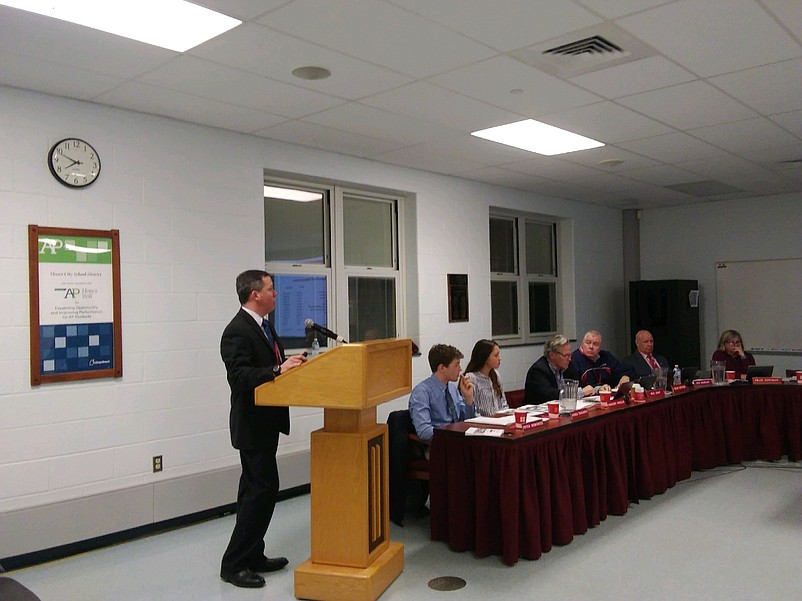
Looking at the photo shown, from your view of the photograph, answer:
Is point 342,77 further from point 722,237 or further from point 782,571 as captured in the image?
point 722,237

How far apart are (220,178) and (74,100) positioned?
1043 millimetres

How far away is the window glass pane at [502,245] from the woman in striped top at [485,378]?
3001mm

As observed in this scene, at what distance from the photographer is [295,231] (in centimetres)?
558

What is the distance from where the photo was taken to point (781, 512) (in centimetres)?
451

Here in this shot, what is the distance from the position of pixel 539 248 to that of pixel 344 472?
5652 millimetres

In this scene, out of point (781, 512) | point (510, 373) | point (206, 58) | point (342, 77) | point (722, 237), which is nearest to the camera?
point (206, 58)

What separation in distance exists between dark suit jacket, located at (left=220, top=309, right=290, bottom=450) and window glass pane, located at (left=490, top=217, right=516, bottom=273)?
179 inches

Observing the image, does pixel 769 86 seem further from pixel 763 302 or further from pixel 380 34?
pixel 763 302

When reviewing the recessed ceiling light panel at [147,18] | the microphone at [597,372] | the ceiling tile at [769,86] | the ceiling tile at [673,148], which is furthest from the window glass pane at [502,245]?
the recessed ceiling light panel at [147,18]

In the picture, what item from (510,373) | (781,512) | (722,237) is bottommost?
(781,512)

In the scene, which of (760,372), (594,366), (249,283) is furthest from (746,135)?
(249,283)

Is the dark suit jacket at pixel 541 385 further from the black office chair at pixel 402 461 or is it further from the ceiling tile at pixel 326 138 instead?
the ceiling tile at pixel 326 138

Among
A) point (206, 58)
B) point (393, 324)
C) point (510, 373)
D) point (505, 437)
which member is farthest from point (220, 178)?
point (510, 373)

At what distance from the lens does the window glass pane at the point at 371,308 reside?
5.97 m
